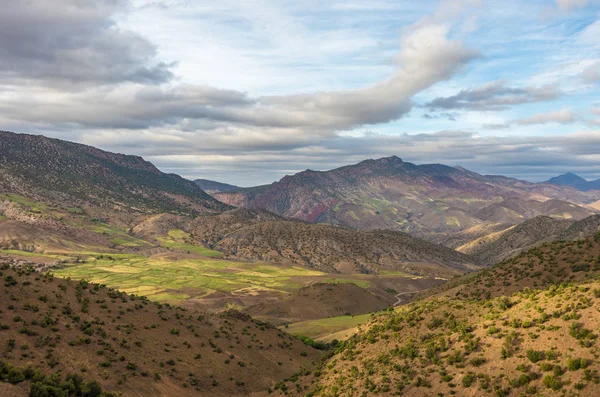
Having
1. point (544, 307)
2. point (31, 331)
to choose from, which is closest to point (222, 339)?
point (31, 331)

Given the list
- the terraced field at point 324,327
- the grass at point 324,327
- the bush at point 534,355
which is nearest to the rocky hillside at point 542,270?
the bush at point 534,355

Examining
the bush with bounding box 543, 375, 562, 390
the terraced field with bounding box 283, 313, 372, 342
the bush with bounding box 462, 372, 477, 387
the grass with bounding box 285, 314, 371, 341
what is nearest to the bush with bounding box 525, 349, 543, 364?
the bush with bounding box 543, 375, 562, 390

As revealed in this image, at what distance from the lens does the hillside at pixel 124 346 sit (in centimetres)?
4012

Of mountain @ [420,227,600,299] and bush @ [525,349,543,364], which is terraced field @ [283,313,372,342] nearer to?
A: mountain @ [420,227,600,299]

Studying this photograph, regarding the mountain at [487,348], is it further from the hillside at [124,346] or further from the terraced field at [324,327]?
the terraced field at [324,327]

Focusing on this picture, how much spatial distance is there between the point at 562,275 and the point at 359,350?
1192 inches

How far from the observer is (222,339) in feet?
209

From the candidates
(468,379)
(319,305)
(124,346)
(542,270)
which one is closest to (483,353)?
(468,379)

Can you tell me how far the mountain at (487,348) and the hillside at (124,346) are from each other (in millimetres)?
9603

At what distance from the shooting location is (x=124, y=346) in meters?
49.9

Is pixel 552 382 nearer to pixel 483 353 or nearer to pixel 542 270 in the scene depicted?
pixel 483 353

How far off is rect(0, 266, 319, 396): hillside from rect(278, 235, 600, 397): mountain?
9603mm

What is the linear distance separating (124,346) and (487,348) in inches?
1599

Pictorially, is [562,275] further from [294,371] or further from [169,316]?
[169,316]
